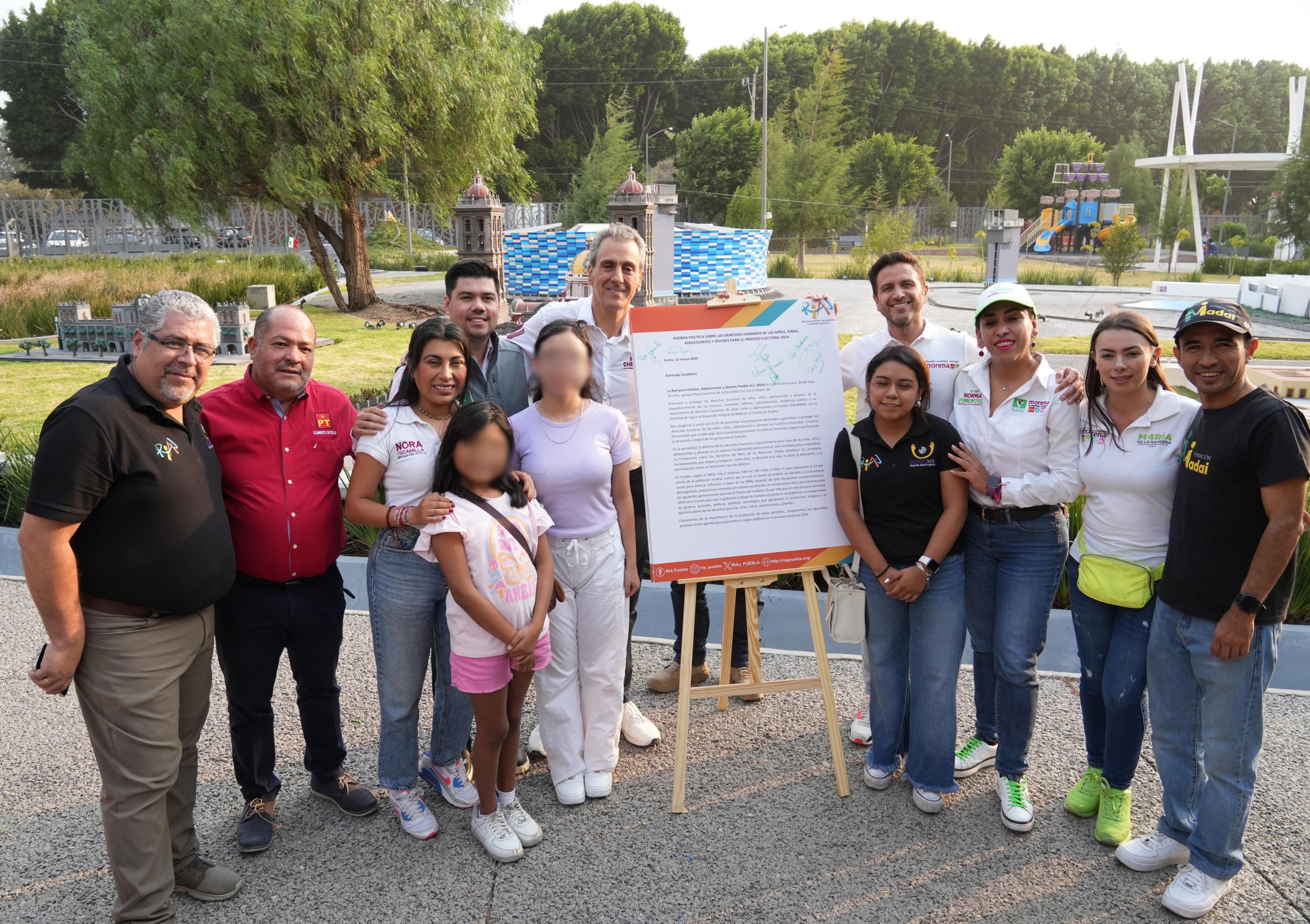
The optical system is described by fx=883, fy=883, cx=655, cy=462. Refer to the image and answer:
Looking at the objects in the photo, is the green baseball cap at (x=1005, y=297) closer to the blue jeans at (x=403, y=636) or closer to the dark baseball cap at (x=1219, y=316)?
the dark baseball cap at (x=1219, y=316)

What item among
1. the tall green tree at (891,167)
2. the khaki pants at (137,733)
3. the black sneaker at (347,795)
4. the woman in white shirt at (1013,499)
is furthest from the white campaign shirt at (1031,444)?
the tall green tree at (891,167)

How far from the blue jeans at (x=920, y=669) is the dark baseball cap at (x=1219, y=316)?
1.20m

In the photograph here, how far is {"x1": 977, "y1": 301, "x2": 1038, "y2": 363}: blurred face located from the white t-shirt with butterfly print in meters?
1.94

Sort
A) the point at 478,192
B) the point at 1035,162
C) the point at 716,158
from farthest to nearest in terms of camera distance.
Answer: the point at 716,158, the point at 1035,162, the point at 478,192

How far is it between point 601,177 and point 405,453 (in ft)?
136

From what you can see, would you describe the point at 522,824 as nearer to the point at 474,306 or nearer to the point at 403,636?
the point at 403,636

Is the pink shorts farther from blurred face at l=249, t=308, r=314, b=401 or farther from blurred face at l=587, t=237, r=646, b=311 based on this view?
blurred face at l=587, t=237, r=646, b=311

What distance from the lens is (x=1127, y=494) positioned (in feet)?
10.6

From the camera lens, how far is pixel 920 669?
142 inches

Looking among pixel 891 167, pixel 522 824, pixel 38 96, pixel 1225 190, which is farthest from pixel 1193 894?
pixel 1225 190

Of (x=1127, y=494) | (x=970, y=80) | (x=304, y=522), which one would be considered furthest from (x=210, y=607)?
(x=970, y=80)

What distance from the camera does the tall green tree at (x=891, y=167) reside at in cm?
5162

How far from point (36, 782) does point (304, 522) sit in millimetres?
1875

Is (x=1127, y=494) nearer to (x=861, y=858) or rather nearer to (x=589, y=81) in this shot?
(x=861, y=858)
